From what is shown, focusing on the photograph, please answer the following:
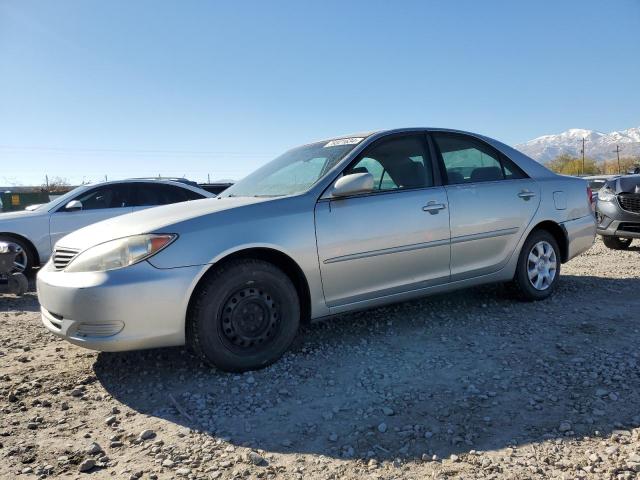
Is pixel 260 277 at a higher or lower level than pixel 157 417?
higher

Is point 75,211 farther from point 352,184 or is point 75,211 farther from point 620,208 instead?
point 620,208

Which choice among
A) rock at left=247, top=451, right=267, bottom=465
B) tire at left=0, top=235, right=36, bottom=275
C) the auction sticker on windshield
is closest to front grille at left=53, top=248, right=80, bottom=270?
rock at left=247, top=451, right=267, bottom=465

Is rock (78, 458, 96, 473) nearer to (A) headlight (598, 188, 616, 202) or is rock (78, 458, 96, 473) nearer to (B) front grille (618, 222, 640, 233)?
(B) front grille (618, 222, 640, 233)

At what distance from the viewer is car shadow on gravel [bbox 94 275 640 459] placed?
7.89ft

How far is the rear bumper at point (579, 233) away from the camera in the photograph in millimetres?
4812

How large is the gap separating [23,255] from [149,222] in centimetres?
492

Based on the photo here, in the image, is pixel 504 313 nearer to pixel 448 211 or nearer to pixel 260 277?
pixel 448 211

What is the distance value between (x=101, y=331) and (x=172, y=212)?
915 millimetres

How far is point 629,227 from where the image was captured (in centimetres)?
738

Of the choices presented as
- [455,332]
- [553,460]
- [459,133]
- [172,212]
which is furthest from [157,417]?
[459,133]

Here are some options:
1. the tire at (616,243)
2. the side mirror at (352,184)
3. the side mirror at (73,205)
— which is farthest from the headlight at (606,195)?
the side mirror at (73,205)

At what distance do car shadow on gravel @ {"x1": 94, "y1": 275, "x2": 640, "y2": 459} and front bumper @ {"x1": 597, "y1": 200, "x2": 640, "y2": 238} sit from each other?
12.3ft

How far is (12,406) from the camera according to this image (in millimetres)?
2834

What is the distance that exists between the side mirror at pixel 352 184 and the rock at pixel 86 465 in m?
2.15
